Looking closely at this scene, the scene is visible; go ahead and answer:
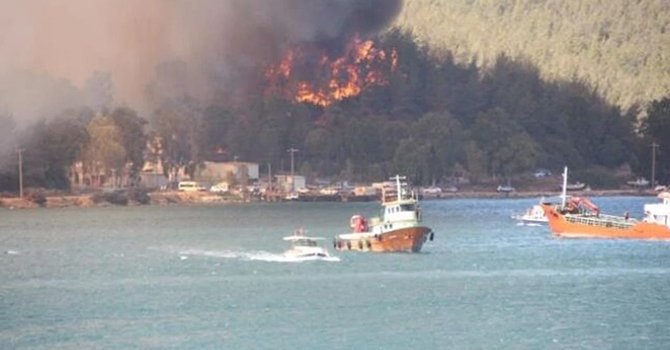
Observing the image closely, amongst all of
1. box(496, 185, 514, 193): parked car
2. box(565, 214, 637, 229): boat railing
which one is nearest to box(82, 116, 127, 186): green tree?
box(496, 185, 514, 193): parked car

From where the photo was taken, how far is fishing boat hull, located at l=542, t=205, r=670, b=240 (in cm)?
9431

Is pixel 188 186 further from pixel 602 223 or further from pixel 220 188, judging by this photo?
pixel 602 223

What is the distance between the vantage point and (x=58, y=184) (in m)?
144

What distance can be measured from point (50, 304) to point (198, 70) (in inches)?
3396

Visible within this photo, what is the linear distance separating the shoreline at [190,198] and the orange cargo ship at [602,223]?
47.6 m

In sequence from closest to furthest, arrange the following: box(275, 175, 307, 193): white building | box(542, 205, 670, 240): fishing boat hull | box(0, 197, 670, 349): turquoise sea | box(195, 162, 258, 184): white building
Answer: box(0, 197, 670, 349): turquoise sea, box(542, 205, 670, 240): fishing boat hull, box(195, 162, 258, 184): white building, box(275, 175, 307, 193): white building

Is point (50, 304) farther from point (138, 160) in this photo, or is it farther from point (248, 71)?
point (248, 71)

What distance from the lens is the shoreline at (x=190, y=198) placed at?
137m

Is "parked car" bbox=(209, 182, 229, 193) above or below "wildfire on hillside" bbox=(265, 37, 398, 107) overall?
below

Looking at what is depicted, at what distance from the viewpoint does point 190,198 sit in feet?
489

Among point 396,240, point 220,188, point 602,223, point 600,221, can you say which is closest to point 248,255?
point 396,240

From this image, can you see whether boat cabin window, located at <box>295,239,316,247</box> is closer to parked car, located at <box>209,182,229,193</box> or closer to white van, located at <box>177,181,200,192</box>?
white van, located at <box>177,181,200,192</box>

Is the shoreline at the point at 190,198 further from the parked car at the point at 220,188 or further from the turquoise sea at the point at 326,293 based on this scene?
the turquoise sea at the point at 326,293

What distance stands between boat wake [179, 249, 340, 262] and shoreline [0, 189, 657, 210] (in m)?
53.6
